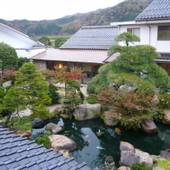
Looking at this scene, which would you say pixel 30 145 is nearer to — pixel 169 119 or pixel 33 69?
pixel 33 69

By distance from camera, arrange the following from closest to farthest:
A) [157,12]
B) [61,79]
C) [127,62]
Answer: [127,62]
[61,79]
[157,12]

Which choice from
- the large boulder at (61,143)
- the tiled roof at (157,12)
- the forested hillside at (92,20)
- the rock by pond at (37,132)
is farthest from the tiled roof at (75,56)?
the forested hillside at (92,20)

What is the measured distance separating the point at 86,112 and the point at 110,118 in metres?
1.79

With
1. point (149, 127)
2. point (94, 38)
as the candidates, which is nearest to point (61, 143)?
point (149, 127)

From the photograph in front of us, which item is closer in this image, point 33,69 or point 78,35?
point 33,69

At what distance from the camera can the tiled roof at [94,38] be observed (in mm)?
29134

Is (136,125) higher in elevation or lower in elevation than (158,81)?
lower

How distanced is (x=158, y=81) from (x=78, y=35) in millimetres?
16946

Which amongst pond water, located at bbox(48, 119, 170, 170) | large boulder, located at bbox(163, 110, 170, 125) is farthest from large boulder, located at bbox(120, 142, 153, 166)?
large boulder, located at bbox(163, 110, 170, 125)

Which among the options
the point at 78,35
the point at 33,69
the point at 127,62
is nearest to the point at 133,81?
the point at 127,62

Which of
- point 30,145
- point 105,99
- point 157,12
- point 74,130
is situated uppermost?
point 157,12

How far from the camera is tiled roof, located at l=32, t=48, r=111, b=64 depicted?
2604 centimetres

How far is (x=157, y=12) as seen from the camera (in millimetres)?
21828

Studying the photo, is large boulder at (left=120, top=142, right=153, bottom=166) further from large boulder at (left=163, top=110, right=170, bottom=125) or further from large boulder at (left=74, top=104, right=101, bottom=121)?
large boulder at (left=74, top=104, right=101, bottom=121)
